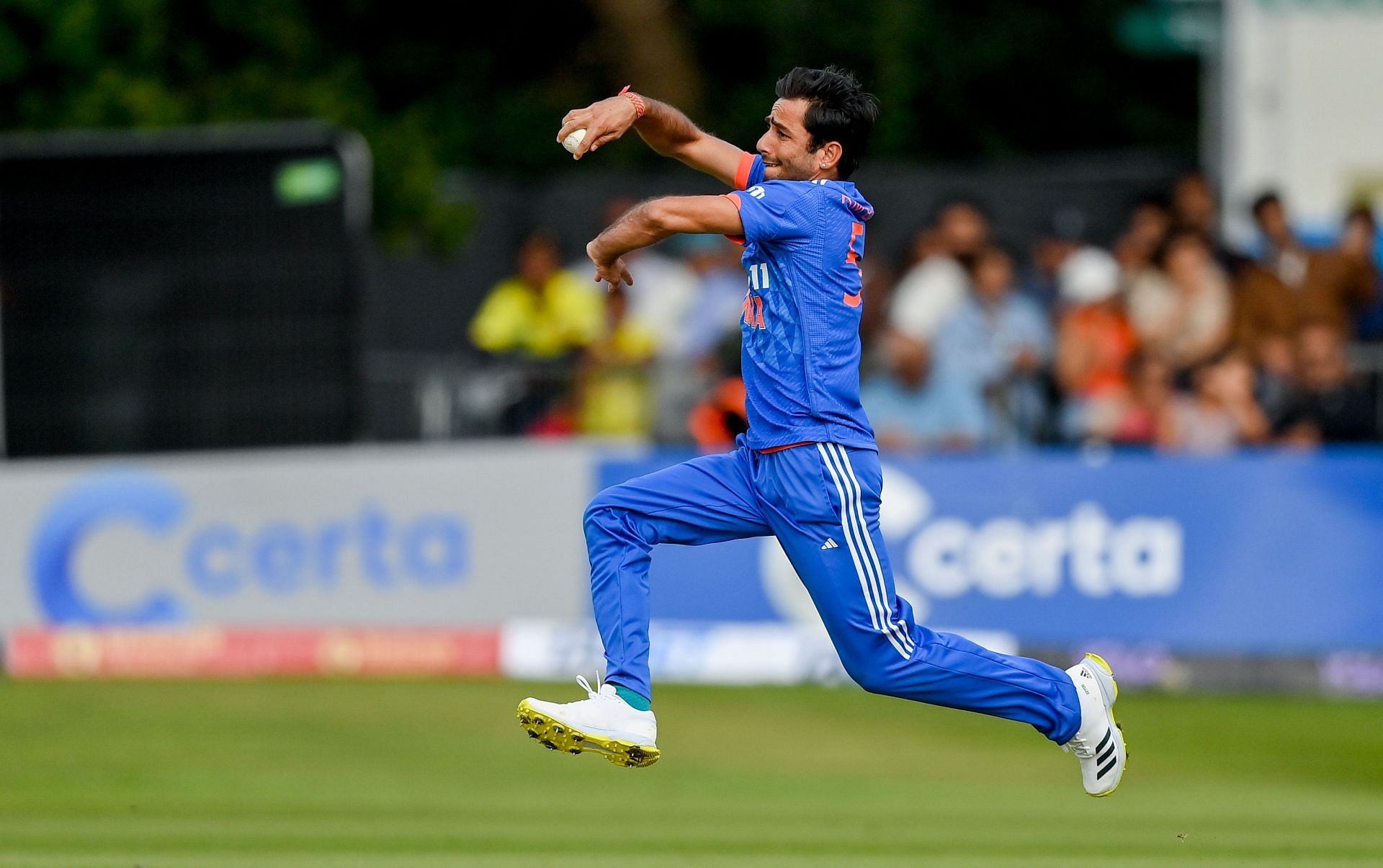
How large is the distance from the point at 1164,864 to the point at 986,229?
27.8ft

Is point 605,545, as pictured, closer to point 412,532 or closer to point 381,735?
point 381,735

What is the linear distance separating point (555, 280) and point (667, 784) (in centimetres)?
582

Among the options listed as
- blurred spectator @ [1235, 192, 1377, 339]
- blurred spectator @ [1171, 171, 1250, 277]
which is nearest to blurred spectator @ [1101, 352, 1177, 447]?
blurred spectator @ [1235, 192, 1377, 339]

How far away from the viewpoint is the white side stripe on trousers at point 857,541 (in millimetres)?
7012

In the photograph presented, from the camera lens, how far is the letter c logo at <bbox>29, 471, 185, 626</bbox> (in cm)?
1419

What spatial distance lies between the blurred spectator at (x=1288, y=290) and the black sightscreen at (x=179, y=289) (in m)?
5.50

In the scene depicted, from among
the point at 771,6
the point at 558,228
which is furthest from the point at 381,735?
the point at 771,6

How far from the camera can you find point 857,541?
277 inches

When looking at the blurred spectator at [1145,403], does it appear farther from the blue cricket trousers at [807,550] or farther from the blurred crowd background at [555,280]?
the blue cricket trousers at [807,550]

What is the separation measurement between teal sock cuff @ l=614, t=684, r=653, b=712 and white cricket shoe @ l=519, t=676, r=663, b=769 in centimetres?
1

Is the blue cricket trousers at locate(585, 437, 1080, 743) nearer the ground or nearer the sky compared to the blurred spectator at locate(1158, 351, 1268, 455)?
nearer the ground

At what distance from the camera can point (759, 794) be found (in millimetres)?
10031

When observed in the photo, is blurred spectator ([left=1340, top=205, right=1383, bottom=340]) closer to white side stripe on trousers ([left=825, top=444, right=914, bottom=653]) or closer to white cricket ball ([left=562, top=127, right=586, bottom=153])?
white side stripe on trousers ([left=825, top=444, right=914, bottom=653])

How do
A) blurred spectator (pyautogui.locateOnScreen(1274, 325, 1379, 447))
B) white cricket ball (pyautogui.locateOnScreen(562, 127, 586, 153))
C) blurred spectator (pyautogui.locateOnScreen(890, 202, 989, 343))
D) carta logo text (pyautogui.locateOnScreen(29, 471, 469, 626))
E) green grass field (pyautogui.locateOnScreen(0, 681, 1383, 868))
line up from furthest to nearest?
1. blurred spectator (pyautogui.locateOnScreen(890, 202, 989, 343))
2. carta logo text (pyautogui.locateOnScreen(29, 471, 469, 626))
3. blurred spectator (pyautogui.locateOnScreen(1274, 325, 1379, 447))
4. green grass field (pyautogui.locateOnScreen(0, 681, 1383, 868))
5. white cricket ball (pyautogui.locateOnScreen(562, 127, 586, 153))
